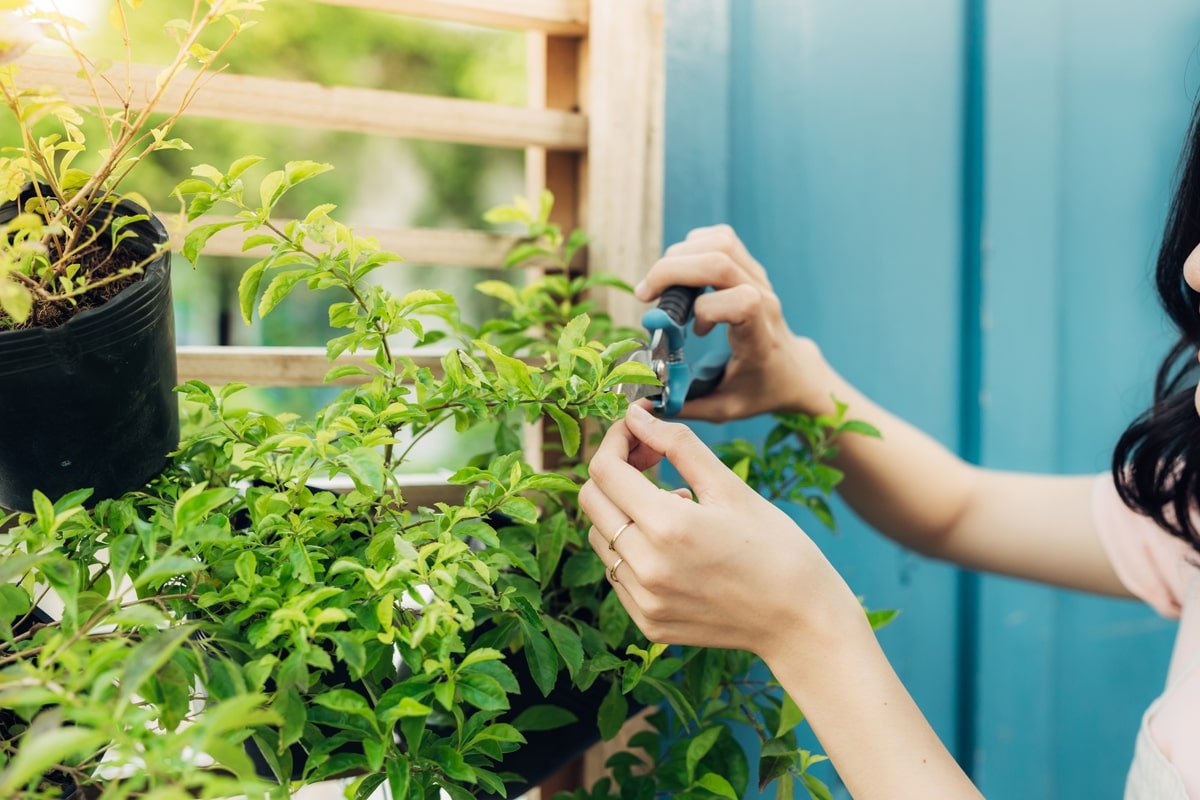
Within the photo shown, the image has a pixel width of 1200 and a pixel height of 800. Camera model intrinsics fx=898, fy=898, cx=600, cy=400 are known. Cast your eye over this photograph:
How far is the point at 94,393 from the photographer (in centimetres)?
60

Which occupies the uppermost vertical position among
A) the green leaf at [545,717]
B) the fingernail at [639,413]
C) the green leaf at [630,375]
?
the green leaf at [630,375]

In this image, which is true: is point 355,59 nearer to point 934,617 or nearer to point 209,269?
point 209,269

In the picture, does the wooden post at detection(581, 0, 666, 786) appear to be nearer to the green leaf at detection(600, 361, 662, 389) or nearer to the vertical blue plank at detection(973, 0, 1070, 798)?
the green leaf at detection(600, 361, 662, 389)

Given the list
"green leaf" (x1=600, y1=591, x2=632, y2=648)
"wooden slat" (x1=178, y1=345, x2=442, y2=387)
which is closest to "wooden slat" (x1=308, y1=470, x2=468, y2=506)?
"wooden slat" (x1=178, y1=345, x2=442, y2=387)

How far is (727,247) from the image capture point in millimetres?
994

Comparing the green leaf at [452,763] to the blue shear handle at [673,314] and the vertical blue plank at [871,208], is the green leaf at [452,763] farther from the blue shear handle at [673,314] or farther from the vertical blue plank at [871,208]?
the vertical blue plank at [871,208]

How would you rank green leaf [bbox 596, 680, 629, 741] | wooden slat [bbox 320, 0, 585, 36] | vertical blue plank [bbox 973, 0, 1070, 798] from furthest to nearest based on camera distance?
vertical blue plank [bbox 973, 0, 1070, 798]
wooden slat [bbox 320, 0, 585, 36]
green leaf [bbox 596, 680, 629, 741]

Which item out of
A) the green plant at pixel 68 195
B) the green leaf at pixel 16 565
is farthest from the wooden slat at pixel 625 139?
the green leaf at pixel 16 565

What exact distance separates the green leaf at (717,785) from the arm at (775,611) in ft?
0.28

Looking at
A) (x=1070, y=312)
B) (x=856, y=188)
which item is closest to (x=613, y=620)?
(x=856, y=188)

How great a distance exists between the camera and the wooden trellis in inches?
37.2

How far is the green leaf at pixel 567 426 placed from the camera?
70cm

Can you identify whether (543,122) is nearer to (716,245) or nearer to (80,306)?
(716,245)

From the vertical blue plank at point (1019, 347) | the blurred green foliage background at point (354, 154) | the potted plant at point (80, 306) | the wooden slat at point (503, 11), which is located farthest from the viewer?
the blurred green foliage background at point (354, 154)
